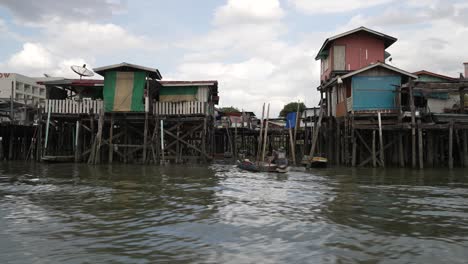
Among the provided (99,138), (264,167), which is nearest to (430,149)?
(264,167)

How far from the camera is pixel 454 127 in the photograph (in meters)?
23.0

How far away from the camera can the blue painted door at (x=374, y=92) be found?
25734mm

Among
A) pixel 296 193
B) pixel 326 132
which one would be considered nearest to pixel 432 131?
pixel 326 132

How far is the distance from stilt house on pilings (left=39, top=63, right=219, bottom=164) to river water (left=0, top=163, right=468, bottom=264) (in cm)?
1190

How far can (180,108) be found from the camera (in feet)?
85.0

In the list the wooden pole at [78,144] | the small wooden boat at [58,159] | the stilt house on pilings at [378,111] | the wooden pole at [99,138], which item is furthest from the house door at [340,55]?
the small wooden boat at [58,159]

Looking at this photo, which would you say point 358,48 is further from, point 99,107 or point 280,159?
point 99,107

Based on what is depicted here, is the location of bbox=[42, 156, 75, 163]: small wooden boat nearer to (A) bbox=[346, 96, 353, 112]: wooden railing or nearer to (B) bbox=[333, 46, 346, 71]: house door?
(A) bbox=[346, 96, 353, 112]: wooden railing

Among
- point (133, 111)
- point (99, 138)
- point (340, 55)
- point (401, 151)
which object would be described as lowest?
point (401, 151)

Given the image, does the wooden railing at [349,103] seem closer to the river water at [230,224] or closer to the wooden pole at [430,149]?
the wooden pole at [430,149]

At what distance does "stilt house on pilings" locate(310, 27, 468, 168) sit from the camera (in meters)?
23.7

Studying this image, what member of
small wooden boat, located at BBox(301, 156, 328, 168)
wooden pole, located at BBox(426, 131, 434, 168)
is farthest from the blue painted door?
small wooden boat, located at BBox(301, 156, 328, 168)

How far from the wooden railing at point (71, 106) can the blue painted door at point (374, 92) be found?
52.9ft

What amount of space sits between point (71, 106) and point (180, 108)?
6.93m
